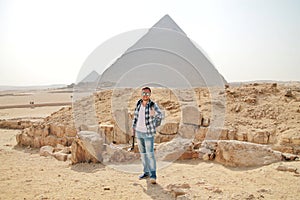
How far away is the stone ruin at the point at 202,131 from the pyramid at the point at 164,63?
1695 cm

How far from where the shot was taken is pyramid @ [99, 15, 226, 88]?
92.5 ft

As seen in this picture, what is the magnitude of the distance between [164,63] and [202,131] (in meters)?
28.0

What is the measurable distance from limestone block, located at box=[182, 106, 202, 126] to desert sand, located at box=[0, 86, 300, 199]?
7.58ft

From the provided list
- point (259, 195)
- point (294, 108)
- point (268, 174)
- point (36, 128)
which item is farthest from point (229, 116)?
point (36, 128)

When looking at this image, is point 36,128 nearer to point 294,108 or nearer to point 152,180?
point 152,180

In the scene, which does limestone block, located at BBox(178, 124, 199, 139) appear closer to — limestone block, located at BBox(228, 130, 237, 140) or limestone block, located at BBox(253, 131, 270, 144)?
limestone block, located at BBox(228, 130, 237, 140)

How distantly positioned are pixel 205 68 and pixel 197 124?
87.5ft

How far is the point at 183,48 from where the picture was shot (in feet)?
118

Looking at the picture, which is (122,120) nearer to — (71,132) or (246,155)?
(71,132)

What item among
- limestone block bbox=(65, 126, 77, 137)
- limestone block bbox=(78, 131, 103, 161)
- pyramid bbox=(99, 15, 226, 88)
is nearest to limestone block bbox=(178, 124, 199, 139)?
limestone block bbox=(78, 131, 103, 161)

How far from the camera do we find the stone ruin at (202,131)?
509 cm

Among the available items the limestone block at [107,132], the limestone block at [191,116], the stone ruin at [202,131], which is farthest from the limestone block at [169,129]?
the limestone block at [107,132]

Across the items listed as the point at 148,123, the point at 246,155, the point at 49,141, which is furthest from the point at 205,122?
the point at 49,141

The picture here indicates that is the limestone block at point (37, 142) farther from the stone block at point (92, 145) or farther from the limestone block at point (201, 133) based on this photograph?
the limestone block at point (201, 133)
